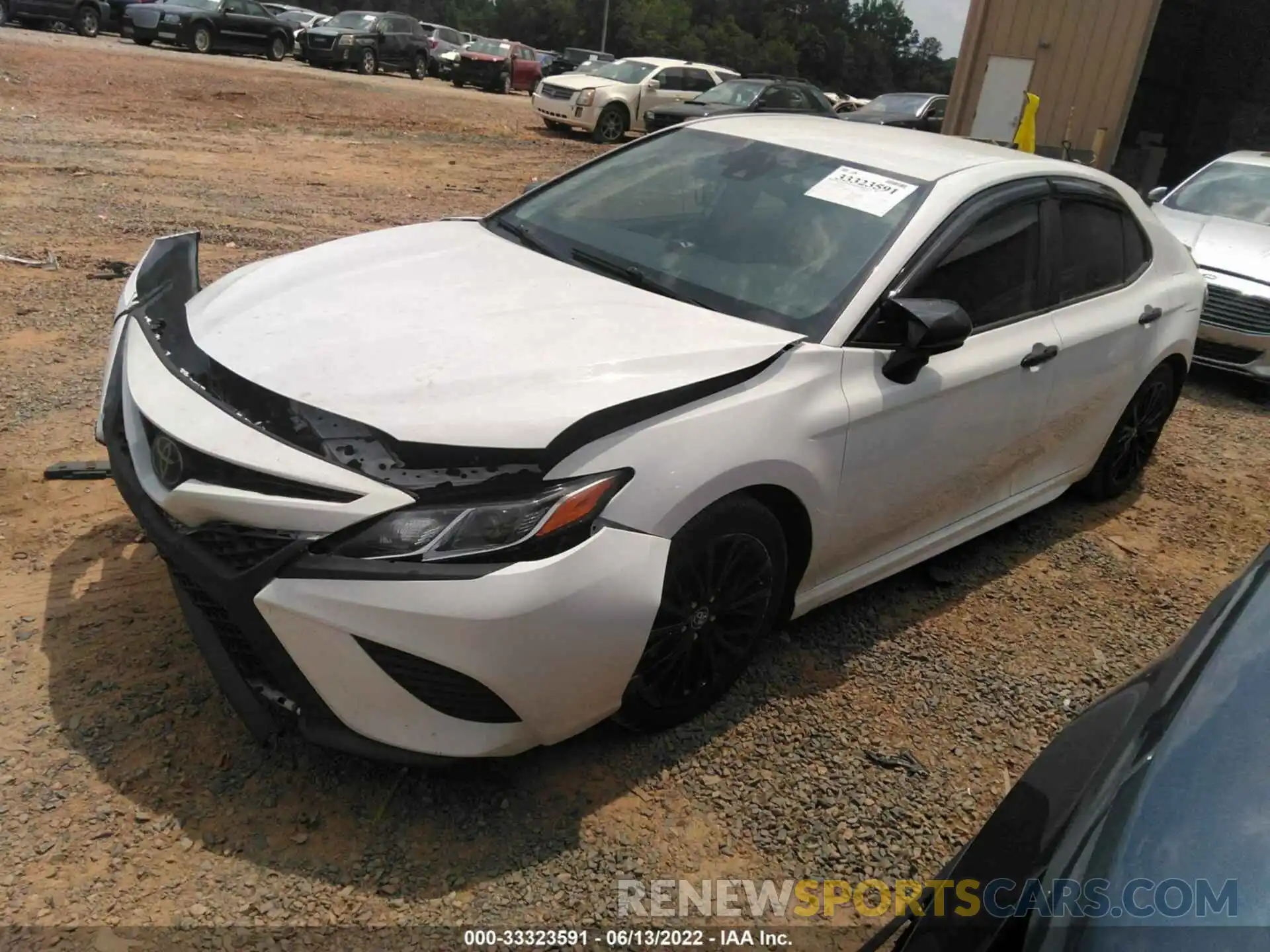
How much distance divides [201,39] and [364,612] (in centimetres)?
2601

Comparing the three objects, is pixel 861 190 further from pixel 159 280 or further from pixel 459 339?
pixel 159 280

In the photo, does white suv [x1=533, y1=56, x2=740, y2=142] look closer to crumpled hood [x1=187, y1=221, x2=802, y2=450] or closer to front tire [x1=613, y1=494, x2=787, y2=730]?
crumpled hood [x1=187, y1=221, x2=802, y2=450]

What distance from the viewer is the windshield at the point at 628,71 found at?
19.1 m

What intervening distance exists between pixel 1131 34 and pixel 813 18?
6838 cm

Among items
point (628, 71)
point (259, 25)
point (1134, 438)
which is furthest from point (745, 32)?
point (1134, 438)

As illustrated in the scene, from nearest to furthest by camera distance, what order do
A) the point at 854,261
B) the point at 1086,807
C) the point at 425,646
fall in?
the point at 1086,807, the point at 425,646, the point at 854,261

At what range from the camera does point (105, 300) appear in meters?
6.00

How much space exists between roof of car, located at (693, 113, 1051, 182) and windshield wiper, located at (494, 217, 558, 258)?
933mm

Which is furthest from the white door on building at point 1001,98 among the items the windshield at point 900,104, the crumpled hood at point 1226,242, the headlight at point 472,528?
the headlight at point 472,528

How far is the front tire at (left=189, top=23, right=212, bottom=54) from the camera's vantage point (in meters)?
23.6

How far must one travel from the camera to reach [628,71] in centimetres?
1938

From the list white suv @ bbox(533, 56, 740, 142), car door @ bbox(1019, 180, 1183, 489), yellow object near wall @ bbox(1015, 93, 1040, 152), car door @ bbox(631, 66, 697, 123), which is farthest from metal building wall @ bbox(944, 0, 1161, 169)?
car door @ bbox(1019, 180, 1183, 489)

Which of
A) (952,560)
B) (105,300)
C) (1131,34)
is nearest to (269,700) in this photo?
(952,560)

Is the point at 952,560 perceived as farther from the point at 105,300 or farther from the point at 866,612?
the point at 105,300
